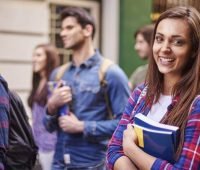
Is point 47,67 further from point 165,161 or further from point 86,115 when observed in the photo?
point 165,161

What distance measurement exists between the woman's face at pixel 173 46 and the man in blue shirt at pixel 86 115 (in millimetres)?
1400

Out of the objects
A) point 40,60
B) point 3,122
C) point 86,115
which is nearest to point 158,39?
point 3,122

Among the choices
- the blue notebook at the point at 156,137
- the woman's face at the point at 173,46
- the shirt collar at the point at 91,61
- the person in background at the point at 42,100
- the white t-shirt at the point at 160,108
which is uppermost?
the woman's face at the point at 173,46

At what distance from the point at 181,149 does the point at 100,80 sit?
5.86 feet

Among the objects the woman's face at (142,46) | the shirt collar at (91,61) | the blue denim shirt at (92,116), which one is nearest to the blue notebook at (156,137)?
the blue denim shirt at (92,116)

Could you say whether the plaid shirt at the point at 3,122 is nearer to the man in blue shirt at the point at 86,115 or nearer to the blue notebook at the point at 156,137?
the blue notebook at the point at 156,137

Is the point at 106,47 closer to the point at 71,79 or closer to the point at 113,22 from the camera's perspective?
the point at 113,22

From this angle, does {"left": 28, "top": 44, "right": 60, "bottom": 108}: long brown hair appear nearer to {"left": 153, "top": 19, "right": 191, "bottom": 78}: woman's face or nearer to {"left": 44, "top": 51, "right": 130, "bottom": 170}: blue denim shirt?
{"left": 44, "top": 51, "right": 130, "bottom": 170}: blue denim shirt

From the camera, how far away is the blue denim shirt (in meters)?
3.95

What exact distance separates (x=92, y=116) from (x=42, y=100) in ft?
5.15

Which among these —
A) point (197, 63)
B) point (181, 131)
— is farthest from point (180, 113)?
point (197, 63)

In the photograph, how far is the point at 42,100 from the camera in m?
5.48

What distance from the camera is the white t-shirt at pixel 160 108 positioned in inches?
99.1

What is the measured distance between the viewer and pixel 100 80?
4012 mm
